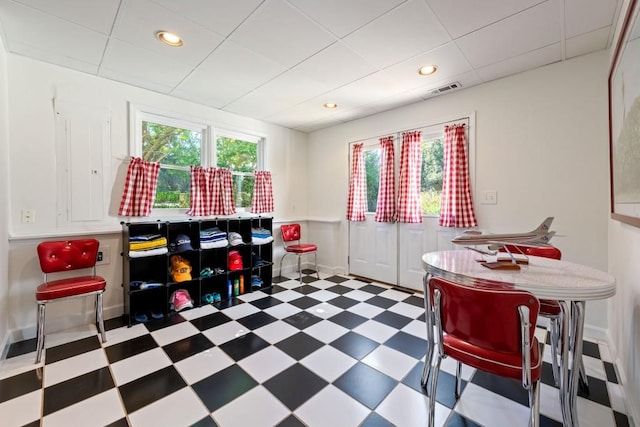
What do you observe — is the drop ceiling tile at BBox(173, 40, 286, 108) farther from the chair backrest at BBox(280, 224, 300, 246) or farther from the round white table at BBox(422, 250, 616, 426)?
the round white table at BBox(422, 250, 616, 426)

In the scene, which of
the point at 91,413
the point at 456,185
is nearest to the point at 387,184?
the point at 456,185

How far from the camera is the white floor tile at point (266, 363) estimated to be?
1.88 meters

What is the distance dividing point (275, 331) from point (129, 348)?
3.89 feet

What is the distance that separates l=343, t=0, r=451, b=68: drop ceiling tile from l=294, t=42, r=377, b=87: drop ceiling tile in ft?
0.31

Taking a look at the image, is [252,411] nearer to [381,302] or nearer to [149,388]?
[149,388]

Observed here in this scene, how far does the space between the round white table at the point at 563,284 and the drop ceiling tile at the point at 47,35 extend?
3063 mm

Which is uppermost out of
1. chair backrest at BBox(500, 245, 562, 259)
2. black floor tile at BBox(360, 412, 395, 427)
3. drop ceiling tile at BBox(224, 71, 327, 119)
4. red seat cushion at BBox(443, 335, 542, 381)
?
drop ceiling tile at BBox(224, 71, 327, 119)

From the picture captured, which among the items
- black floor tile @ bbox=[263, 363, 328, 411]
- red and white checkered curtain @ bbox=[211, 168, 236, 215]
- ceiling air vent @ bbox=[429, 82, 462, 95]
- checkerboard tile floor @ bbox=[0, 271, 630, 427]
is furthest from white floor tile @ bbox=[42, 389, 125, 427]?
ceiling air vent @ bbox=[429, 82, 462, 95]

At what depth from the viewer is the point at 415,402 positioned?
1.61 m

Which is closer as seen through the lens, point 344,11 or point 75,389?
point 75,389

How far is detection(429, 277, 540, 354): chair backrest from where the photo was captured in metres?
1.10

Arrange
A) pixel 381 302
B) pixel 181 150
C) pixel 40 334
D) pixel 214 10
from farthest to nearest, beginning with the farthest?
pixel 181 150 → pixel 381 302 → pixel 40 334 → pixel 214 10

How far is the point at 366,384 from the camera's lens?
1.77m

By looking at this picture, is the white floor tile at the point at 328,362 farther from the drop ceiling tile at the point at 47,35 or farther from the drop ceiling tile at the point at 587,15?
the drop ceiling tile at the point at 47,35
